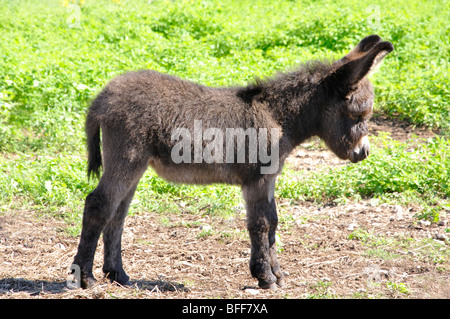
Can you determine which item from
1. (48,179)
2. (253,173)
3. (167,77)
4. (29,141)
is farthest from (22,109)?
(253,173)

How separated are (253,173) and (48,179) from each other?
3.29 meters

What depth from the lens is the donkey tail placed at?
500 centimetres

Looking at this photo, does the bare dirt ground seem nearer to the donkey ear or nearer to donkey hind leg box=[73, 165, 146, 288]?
donkey hind leg box=[73, 165, 146, 288]

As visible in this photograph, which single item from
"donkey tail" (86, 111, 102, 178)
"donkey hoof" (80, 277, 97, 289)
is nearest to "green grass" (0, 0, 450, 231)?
"donkey tail" (86, 111, 102, 178)

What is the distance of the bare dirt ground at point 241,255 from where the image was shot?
16.2 feet

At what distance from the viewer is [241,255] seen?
5855mm

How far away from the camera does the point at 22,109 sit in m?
8.87

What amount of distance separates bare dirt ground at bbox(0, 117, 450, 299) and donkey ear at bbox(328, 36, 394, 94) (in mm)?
1774

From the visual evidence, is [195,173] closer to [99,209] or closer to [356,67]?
[99,209]

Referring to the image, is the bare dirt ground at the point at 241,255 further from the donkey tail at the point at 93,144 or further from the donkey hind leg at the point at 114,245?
the donkey tail at the point at 93,144

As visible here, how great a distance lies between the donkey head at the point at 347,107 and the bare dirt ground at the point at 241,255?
113 cm
